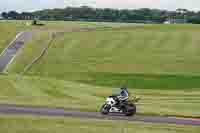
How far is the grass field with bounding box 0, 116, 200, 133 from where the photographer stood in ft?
82.0

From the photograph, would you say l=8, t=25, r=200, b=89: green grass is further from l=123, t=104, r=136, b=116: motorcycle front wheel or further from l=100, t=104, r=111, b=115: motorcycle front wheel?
l=123, t=104, r=136, b=116: motorcycle front wheel

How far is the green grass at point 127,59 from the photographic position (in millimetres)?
60438

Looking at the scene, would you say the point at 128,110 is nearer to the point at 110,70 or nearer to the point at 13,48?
the point at 110,70

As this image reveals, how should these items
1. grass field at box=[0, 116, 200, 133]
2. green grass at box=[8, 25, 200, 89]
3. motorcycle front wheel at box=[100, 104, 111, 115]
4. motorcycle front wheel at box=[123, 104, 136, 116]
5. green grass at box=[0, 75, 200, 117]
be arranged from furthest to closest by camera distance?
green grass at box=[8, 25, 200, 89], green grass at box=[0, 75, 200, 117], motorcycle front wheel at box=[100, 104, 111, 115], motorcycle front wheel at box=[123, 104, 136, 116], grass field at box=[0, 116, 200, 133]

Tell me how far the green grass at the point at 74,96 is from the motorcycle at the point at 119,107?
2295 millimetres

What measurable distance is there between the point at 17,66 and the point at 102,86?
44.5 feet

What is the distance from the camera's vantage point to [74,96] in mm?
45688

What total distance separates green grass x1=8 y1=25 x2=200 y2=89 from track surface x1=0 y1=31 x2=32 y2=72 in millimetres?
1404

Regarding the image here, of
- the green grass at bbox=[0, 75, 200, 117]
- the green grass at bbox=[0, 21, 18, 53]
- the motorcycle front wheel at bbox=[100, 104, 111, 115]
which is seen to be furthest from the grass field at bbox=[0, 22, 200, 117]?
the green grass at bbox=[0, 21, 18, 53]

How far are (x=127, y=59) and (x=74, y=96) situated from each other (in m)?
26.1

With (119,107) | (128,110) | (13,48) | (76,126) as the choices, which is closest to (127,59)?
(13,48)

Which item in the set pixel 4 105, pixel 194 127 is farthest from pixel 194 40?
pixel 194 127

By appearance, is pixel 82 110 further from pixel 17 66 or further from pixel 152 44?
pixel 152 44

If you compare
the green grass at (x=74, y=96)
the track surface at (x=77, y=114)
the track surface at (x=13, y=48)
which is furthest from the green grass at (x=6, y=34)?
the track surface at (x=77, y=114)
